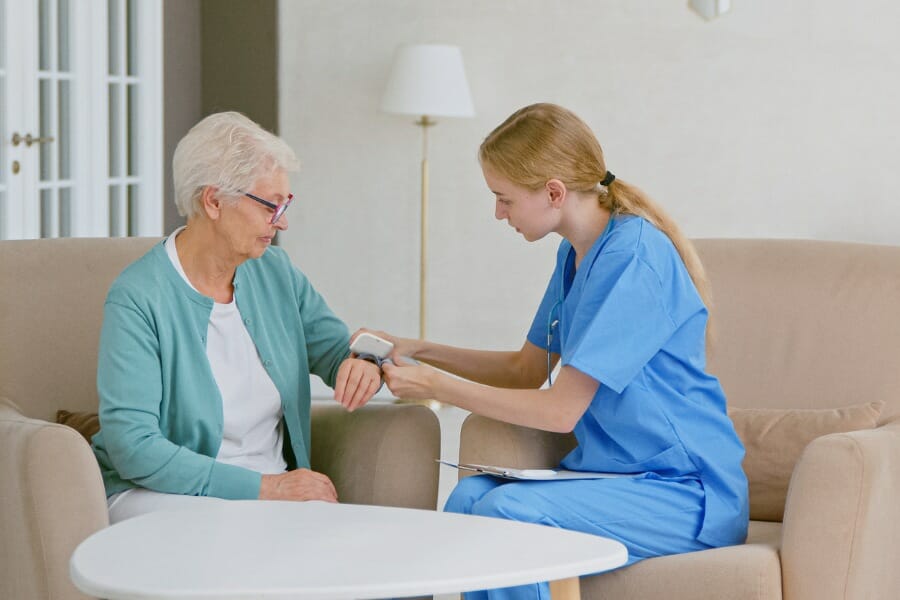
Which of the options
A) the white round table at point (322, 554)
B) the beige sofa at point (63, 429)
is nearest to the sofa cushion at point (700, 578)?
the white round table at point (322, 554)

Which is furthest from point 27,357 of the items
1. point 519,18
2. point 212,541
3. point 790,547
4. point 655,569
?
point 519,18

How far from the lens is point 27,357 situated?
2598 mm

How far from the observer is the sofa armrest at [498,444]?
2.47 m

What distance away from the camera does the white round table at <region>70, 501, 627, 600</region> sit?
1651 millimetres

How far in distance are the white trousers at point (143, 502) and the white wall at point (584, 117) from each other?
3160 mm

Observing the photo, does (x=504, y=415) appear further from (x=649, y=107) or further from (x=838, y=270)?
(x=649, y=107)

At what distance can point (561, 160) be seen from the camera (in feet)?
7.66

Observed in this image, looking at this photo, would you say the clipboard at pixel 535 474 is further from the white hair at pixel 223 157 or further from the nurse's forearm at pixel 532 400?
the white hair at pixel 223 157

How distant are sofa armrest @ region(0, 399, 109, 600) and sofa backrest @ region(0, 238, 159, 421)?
442 millimetres

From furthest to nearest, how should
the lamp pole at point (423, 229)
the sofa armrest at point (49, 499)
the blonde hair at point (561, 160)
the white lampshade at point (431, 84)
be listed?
the lamp pole at point (423, 229)
the white lampshade at point (431, 84)
the blonde hair at point (561, 160)
the sofa armrest at point (49, 499)

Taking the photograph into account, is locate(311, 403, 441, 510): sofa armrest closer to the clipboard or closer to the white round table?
the clipboard

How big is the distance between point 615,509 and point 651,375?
0.83ft

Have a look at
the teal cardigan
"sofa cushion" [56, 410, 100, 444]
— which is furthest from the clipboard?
"sofa cushion" [56, 410, 100, 444]

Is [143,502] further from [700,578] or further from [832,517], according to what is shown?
[832,517]
